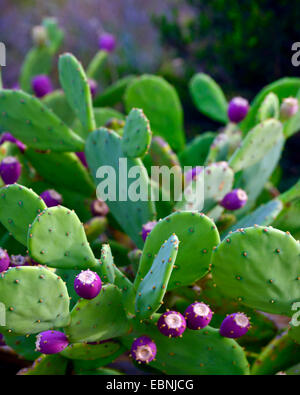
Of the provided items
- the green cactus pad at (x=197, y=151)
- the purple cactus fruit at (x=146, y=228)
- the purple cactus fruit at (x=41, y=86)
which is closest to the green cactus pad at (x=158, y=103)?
the green cactus pad at (x=197, y=151)

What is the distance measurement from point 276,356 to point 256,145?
2.61ft

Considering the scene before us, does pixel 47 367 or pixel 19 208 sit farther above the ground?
pixel 19 208

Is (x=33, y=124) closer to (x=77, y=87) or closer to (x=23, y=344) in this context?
(x=77, y=87)

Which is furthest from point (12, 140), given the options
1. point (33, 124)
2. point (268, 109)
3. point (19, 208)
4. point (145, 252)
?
point (268, 109)

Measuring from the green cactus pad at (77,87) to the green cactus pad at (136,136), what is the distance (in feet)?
1.03

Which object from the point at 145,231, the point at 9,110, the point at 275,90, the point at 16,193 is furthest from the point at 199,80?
the point at 16,193

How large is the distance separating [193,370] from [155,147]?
92cm

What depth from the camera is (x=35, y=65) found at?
115 inches

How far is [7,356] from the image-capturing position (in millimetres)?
1881

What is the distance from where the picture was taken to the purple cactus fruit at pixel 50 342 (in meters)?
1.29

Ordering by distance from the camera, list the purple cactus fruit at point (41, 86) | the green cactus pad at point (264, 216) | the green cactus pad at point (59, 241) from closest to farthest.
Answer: the green cactus pad at point (59, 241), the green cactus pad at point (264, 216), the purple cactus fruit at point (41, 86)

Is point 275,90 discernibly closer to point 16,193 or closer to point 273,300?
point 273,300

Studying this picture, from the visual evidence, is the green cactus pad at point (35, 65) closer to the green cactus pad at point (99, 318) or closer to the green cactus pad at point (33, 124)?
the green cactus pad at point (33, 124)

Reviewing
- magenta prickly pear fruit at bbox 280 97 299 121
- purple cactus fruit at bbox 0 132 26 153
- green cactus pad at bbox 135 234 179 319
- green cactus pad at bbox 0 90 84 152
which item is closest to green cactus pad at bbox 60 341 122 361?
green cactus pad at bbox 135 234 179 319
